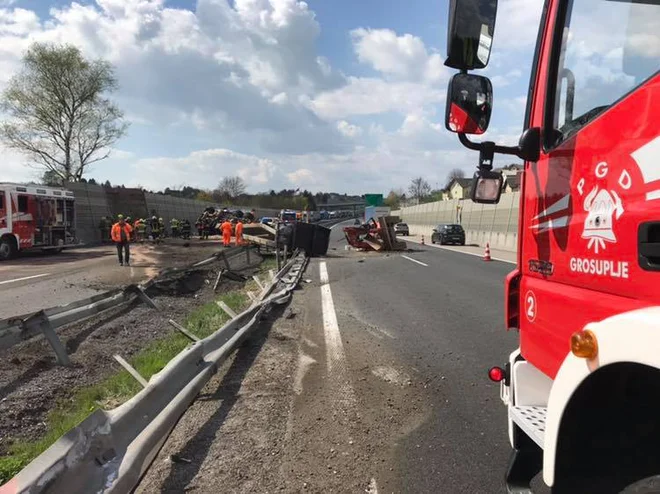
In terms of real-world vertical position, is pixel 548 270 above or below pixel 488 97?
below

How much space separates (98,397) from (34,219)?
73.9 ft

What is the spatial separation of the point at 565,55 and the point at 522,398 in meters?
1.69

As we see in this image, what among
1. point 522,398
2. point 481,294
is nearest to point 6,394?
point 522,398

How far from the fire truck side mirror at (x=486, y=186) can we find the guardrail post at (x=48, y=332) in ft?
16.0

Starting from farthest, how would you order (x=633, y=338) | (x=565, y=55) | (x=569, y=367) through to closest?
1. (x=565, y=55)
2. (x=569, y=367)
3. (x=633, y=338)

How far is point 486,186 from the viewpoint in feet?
9.39

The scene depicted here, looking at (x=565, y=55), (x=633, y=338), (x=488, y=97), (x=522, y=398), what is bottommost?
(x=522, y=398)

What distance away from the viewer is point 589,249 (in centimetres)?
219

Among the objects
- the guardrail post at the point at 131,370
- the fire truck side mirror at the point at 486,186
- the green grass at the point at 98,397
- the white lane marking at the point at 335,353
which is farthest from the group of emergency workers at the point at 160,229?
the fire truck side mirror at the point at 486,186

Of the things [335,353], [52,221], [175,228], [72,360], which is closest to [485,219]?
[175,228]

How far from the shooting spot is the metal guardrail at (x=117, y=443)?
227 cm

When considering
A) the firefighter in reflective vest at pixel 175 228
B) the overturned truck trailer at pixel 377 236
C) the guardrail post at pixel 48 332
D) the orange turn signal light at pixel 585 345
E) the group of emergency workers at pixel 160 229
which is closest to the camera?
the orange turn signal light at pixel 585 345

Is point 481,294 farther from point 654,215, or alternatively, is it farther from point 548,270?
point 654,215

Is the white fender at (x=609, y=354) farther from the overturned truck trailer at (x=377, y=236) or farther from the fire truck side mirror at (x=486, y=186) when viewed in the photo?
the overturned truck trailer at (x=377, y=236)
